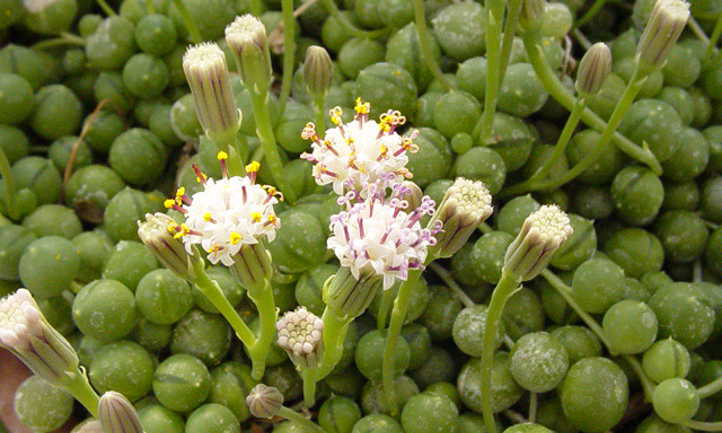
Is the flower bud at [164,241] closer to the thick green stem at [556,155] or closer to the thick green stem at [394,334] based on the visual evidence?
the thick green stem at [394,334]

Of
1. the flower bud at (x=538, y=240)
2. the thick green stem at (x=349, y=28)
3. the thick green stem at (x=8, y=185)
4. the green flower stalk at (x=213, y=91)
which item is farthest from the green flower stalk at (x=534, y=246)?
the thick green stem at (x=8, y=185)

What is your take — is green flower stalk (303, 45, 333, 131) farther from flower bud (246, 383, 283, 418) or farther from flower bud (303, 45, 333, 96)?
flower bud (246, 383, 283, 418)

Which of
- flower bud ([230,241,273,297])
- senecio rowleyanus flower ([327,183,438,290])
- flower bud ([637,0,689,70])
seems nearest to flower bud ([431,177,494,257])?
senecio rowleyanus flower ([327,183,438,290])

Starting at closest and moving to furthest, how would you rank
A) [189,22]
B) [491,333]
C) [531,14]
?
[491,333], [531,14], [189,22]

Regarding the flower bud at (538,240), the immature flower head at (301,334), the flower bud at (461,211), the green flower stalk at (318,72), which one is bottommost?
the immature flower head at (301,334)

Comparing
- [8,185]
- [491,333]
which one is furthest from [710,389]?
[8,185]

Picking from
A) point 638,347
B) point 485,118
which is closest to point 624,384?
point 638,347

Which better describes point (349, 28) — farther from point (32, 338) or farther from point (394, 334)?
point (32, 338)
